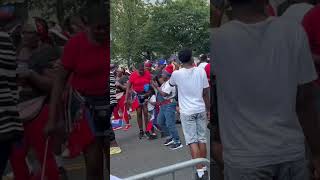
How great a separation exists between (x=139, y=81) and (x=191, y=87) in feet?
10.4

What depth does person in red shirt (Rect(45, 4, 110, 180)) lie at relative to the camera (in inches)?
74.7

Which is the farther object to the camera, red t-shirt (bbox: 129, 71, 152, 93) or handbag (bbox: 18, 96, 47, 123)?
red t-shirt (bbox: 129, 71, 152, 93)

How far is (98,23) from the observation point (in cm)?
190

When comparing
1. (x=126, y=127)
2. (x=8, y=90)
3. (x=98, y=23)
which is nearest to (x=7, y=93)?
(x=8, y=90)

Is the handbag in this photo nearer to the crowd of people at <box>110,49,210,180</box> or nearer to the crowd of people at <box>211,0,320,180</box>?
the crowd of people at <box>211,0,320,180</box>

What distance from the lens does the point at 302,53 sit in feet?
6.40

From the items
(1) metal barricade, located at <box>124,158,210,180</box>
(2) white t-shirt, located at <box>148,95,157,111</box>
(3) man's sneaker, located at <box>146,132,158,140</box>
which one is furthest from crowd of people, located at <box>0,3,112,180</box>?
(3) man's sneaker, located at <box>146,132,158,140</box>

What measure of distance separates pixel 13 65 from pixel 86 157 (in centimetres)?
47

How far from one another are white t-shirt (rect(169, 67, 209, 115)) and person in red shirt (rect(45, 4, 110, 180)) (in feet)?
9.14

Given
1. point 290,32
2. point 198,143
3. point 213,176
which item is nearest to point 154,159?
point 198,143

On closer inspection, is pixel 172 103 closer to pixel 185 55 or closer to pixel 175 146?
pixel 175 146

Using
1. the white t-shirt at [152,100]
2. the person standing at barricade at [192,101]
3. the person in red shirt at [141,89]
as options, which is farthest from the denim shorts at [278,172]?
the person in red shirt at [141,89]

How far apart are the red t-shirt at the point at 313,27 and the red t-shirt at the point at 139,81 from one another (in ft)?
19.3

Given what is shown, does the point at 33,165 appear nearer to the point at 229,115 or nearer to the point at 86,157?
the point at 86,157
